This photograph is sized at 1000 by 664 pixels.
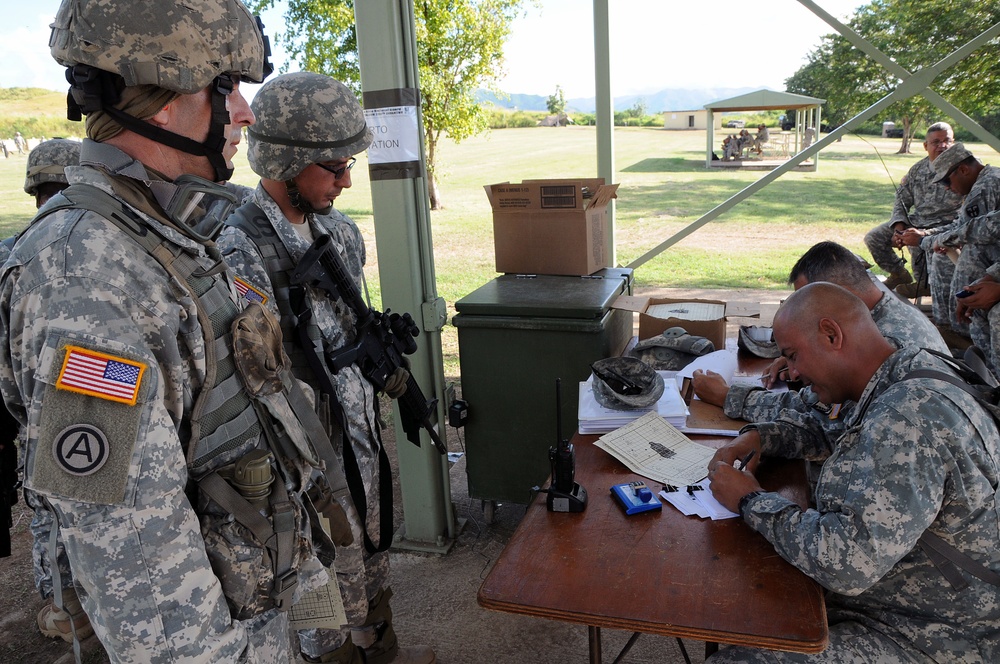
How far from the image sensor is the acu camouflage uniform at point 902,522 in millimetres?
1550

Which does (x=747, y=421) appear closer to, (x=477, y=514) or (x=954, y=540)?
(x=954, y=540)

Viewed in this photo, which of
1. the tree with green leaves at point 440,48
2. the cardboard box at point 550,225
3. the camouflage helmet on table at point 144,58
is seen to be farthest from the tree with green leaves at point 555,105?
the camouflage helmet on table at point 144,58

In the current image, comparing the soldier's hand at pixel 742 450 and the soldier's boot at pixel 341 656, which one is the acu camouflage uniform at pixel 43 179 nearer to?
the soldier's boot at pixel 341 656

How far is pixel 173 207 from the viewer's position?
50.8 inches

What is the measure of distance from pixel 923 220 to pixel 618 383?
5.59 metres

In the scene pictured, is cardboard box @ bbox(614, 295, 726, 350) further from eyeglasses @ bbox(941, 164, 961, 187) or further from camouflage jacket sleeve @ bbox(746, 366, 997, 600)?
eyeglasses @ bbox(941, 164, 961, 187)

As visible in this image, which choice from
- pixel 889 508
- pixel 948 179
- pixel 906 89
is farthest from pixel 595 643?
pixel 948 179

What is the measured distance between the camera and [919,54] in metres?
10.5

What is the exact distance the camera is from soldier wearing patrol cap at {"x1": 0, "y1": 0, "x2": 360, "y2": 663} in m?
1.08

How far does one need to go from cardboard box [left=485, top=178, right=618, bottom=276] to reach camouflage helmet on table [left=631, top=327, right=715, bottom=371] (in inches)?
25.7

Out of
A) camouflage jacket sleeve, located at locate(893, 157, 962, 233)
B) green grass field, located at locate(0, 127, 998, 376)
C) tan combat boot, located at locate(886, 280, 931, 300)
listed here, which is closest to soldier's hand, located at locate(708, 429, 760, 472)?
green grass field, located at locate(0, 127, 998, 376)

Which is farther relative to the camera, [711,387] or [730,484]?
[711,387]

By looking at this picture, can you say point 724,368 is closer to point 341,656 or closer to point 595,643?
point 595,643

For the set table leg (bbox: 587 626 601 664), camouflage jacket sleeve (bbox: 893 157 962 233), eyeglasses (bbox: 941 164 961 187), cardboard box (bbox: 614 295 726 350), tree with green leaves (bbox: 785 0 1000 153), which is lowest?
table leg (bbox: 587 626 601 664)
